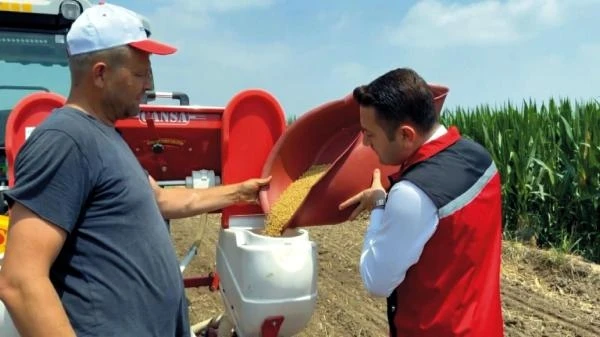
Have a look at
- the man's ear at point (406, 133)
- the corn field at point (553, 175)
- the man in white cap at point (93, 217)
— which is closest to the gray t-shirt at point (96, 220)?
the man in white cap at point (93, 217)

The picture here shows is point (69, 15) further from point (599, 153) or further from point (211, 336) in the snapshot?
point (599, 153)

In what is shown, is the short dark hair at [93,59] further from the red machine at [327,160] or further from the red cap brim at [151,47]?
the red machine at [327,160]

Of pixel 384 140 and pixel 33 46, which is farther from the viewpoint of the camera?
pixel 33 46

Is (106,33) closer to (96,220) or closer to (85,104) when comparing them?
(85,104)

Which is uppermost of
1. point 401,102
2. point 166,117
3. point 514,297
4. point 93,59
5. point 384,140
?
point 93,59

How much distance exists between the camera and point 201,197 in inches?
99.6

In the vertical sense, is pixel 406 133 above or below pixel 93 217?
above

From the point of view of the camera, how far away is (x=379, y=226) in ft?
6.01

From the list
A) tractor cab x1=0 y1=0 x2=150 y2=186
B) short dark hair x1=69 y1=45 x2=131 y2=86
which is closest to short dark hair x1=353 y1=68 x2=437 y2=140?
short dark hair x1=69 y1=45 x2=131 y2=86

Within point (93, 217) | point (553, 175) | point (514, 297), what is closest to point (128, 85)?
point (93, 217)

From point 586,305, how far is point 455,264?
11.2 feet

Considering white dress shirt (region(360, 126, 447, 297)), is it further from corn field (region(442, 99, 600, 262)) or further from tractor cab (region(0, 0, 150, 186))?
corn field (region(442, 99, 600, 262))

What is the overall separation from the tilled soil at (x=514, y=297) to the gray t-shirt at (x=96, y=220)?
2614mm

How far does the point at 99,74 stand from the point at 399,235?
0.82 meters
